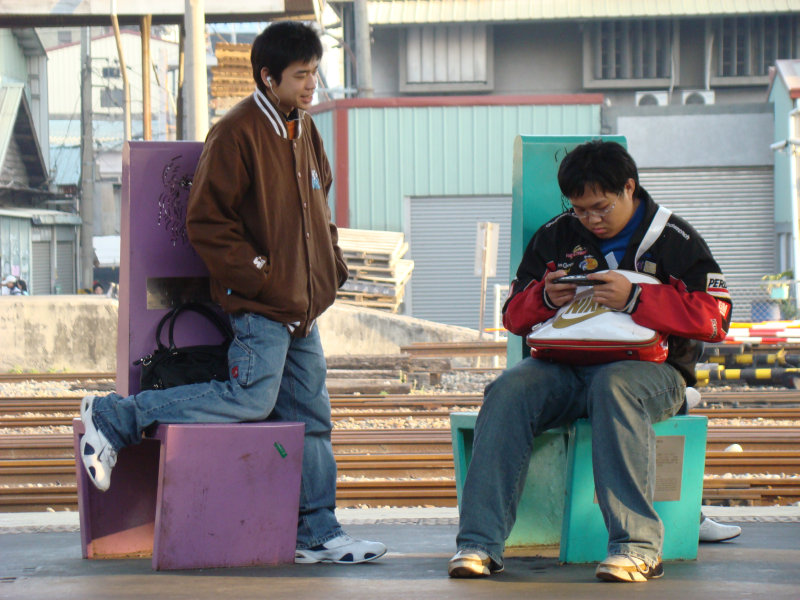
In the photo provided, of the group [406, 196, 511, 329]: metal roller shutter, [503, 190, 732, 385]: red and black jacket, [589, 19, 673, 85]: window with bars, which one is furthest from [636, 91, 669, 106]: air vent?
[503, 190, 732, 385]: red and black jacket

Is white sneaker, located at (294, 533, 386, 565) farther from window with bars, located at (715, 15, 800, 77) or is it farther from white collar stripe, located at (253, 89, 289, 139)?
window with bars, located at (715, 15, 800, 77)

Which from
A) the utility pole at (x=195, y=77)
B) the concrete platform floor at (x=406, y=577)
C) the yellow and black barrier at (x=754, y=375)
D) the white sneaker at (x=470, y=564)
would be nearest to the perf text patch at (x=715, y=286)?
the concrete platform floor at (x=406, y=577)

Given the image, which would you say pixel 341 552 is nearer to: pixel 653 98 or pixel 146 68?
pixel 146 68

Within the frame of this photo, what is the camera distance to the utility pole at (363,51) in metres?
24.9

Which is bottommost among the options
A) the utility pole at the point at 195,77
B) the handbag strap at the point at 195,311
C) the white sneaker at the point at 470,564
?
the white sneaker at the point at 470,564

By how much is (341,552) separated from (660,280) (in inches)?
54.7

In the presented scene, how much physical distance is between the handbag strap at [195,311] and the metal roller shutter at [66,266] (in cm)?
3022

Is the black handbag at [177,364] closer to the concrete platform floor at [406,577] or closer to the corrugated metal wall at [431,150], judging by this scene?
the concrete platform floor at [406,577]

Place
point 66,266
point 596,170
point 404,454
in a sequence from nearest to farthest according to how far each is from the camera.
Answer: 1. point 596,170
2. point 404,454
3. point 66,266

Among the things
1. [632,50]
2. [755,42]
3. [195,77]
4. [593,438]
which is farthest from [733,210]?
[593,438]

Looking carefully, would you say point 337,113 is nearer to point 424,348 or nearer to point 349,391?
point 424,348

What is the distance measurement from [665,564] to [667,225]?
109 cm

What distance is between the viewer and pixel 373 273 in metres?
20.8

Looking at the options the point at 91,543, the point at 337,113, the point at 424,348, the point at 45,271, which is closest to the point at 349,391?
the point at 424,348
